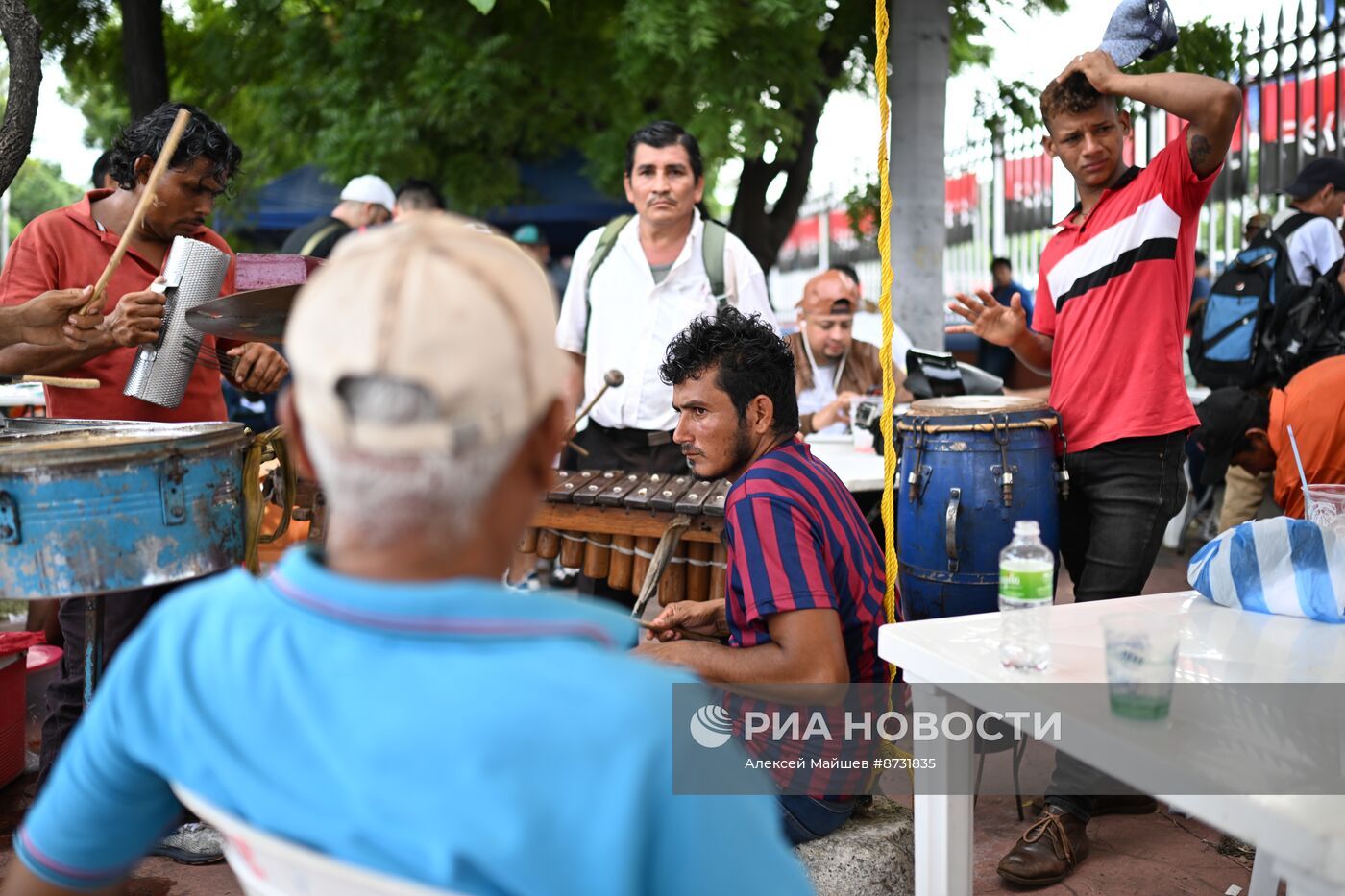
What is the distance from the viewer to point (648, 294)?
184 inches

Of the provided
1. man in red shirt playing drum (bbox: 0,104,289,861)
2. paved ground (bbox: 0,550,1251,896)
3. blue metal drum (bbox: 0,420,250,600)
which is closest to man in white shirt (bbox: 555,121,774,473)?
man in red shirt playing drum (bbox: 0,104,289,861)

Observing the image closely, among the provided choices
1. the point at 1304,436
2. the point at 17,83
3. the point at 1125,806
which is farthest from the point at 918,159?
the point at 17,83

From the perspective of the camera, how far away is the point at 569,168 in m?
11.5

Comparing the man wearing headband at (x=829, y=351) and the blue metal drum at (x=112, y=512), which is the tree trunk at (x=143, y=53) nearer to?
the man wearing headband at (x=829, y=351)

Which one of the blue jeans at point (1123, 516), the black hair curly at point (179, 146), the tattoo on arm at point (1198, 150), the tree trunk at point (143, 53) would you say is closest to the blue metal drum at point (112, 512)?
the black hair curly at point (179, 146)

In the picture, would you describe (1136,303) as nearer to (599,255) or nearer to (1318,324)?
(599,255)

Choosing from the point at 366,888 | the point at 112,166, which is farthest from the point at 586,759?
the point at 112,166

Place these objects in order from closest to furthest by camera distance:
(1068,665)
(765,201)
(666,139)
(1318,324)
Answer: (1068,665) → (666,139) → (1318,324) → (765,201)

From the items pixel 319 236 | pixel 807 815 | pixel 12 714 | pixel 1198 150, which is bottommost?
pixel 12 714

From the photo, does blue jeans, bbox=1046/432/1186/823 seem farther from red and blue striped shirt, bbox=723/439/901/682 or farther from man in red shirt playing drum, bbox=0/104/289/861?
man in red shirt playing drum, bbox=0/104/289/861

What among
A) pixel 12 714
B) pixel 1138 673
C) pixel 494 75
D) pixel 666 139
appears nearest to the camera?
pixel 1138 673

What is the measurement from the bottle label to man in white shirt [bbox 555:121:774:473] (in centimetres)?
255

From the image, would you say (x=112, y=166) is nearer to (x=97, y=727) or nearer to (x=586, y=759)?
(x=97, y=727)

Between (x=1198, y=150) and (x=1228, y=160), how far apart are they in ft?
24.8
